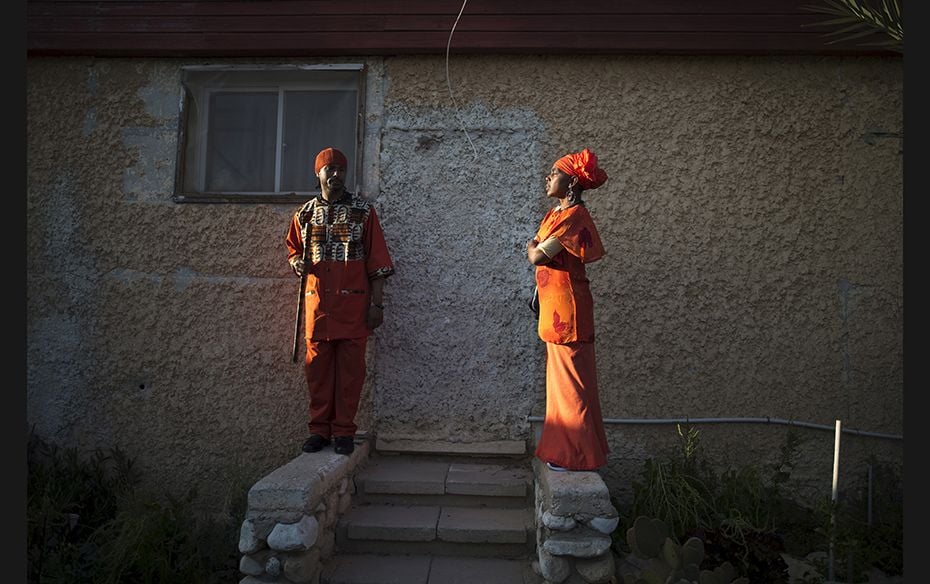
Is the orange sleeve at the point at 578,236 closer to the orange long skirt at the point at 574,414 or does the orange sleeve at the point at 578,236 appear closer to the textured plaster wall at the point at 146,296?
the orange long skirt at the point at 574,414

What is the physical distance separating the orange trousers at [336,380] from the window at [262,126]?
1288mm

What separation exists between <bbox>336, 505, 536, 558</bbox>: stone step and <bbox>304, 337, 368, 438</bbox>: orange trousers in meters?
0.55

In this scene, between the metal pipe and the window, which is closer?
the metal pipe

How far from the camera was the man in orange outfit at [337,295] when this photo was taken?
372 cm

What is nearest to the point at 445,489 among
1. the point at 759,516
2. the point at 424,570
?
the point at 424,570

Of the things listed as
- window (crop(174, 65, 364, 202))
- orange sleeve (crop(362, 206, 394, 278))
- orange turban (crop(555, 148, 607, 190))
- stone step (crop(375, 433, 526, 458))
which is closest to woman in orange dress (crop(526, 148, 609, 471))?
orange turban (crop(555, 148, 607, 190))

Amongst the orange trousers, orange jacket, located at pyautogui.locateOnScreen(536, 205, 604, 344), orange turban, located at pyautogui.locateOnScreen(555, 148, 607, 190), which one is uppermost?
orange turban, located at pyautogui.locateOnScreen(555, 148, 607, 190)

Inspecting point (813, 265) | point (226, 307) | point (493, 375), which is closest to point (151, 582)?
point (226, 307)

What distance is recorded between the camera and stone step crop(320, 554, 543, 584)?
320 cm

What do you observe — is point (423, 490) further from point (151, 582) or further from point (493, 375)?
point (151, 582)

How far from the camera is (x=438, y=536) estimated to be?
135 inches

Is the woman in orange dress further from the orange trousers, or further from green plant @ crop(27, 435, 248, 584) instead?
green plant @ crop(27, 435, 248, 584)

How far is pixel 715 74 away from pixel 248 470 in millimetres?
4017

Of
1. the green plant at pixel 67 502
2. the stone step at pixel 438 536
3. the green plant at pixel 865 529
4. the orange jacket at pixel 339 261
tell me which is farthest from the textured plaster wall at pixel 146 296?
the green plant at pixel 865 529
